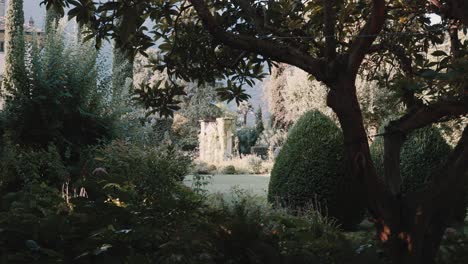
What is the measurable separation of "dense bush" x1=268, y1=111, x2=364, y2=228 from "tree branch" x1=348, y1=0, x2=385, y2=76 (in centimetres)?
420

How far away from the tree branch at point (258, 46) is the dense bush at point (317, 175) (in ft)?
13.9

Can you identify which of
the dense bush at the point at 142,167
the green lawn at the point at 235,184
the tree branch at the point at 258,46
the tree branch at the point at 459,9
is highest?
the tree branch at the point at 459,9

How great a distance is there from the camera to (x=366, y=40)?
2393mm

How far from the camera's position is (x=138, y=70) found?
126 feet

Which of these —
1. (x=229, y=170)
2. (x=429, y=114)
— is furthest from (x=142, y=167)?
(x=229, y=170)

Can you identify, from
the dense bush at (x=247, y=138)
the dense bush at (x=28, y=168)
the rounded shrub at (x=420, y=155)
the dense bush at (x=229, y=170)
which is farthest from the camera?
the dense bush at (x=247, y=138)

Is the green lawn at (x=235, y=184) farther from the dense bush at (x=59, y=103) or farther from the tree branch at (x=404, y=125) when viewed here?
the tree branch at (x=404, y=125)

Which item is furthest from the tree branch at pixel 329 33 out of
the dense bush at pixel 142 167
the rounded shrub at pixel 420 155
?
the rounded shrub at pixel 420 155

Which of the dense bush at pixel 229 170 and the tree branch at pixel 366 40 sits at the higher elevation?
the tree branch at pixel 366 40

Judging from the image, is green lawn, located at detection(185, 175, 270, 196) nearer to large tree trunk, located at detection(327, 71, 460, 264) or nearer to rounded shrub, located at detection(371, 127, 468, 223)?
rounded shrub, located at detection(371, 127, 468, 223)

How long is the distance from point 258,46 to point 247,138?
989 inches

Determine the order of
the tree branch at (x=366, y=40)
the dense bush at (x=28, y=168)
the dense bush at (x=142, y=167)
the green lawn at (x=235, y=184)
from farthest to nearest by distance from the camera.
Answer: the green lawn at (x=235, y=184), the dense bush at (x=28, y=168), the dense bush at (x=142, y=167), the tree branch at (x=366, y=40)

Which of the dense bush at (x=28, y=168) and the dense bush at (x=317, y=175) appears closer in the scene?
the dense bush at (x=28, y=168)

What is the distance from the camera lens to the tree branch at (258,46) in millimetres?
2426
